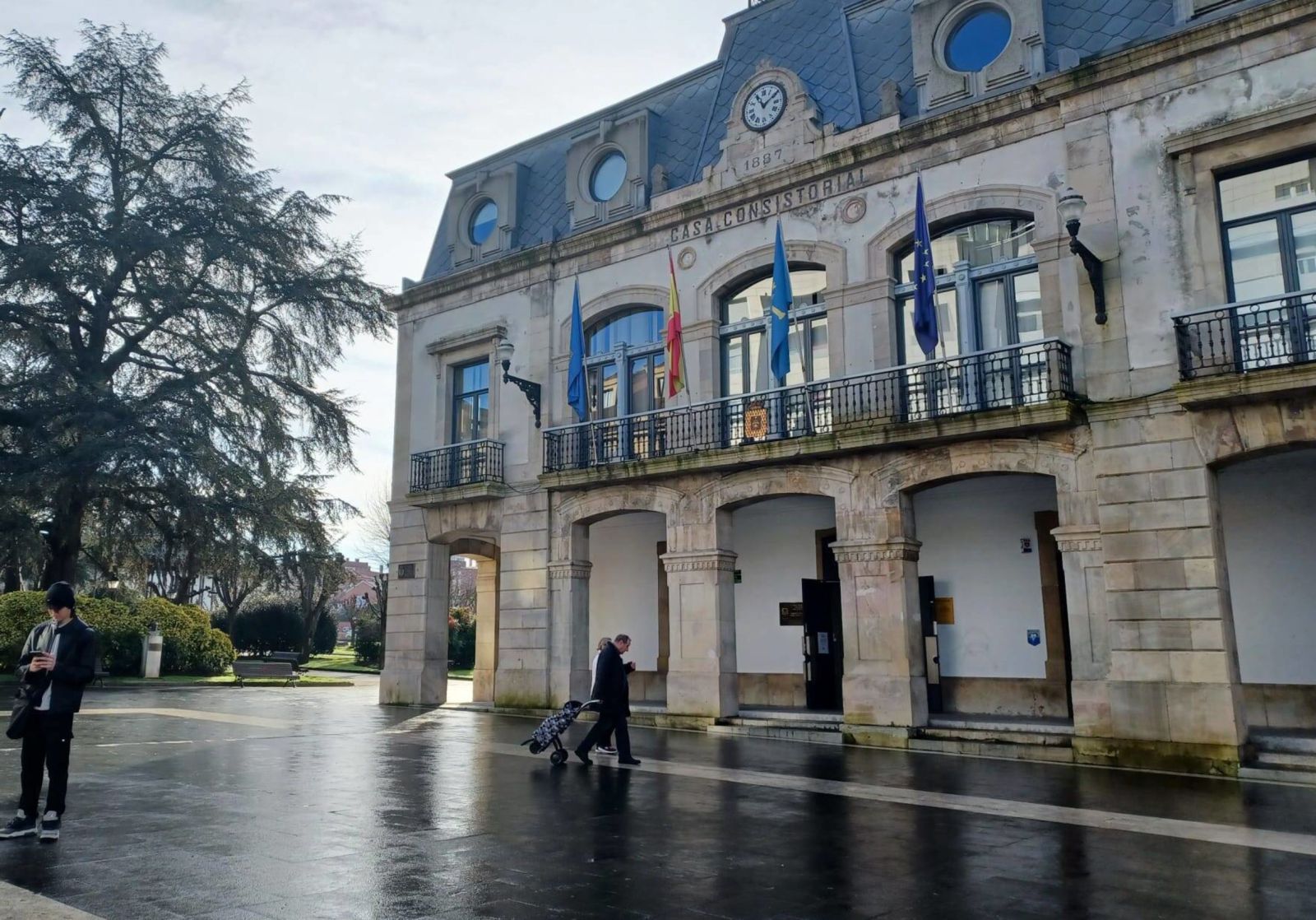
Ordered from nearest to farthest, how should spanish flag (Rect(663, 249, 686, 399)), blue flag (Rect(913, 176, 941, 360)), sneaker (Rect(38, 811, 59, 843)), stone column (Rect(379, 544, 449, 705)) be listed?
sneaker (Rect(38, 811, 59, 843)) → blue flag (Rect(913, 176, 941, 360)) → spanish flag (Rect(663, 249, 686, 399)) → stone column (Rect(379, 544, 449, 705))

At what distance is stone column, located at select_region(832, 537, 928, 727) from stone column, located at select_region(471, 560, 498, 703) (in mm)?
10614

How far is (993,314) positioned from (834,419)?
298 centimetres

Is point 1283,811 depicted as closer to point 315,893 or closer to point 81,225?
point 315,893

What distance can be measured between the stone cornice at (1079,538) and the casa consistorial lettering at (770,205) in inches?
267

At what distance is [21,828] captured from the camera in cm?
753

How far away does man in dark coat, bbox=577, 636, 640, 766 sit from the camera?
12375mm

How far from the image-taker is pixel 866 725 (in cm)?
1541

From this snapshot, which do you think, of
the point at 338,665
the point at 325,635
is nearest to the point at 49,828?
the point at 338,665

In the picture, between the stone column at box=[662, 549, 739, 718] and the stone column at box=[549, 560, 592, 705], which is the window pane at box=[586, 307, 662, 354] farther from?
the stone column at box=[662, 549, 739, 718]

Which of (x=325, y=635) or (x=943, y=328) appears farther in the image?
(x=325, y=635)

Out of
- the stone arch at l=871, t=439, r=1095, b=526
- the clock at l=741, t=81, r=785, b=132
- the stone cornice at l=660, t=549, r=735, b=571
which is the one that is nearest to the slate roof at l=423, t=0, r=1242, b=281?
the clock at l=741, t=81, r=785, b=132

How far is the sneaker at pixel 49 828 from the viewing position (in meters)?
7.37

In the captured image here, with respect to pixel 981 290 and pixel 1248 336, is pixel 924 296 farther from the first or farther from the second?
pixel 1248 336

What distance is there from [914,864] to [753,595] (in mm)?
13505
